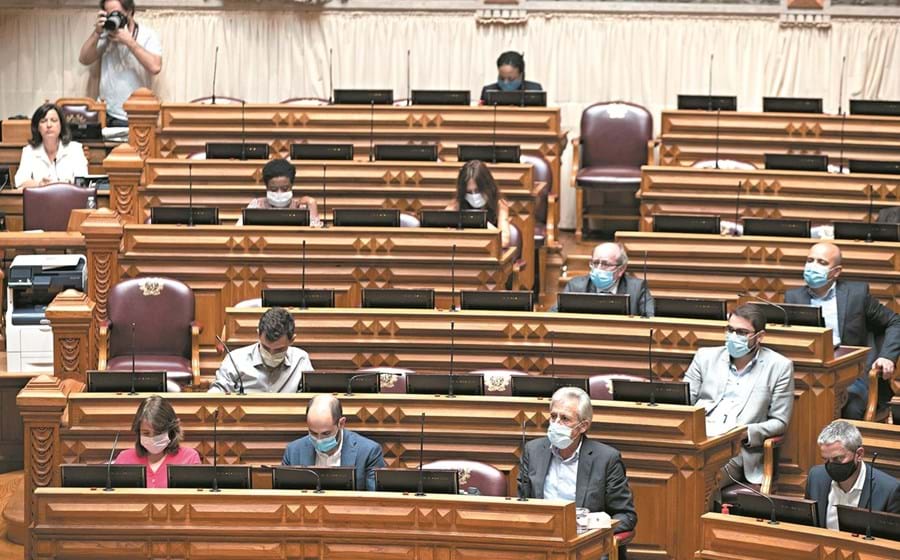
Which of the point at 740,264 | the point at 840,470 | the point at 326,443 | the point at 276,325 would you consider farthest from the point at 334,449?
the point at 740,264

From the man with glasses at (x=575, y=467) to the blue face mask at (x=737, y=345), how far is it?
2.41 ft

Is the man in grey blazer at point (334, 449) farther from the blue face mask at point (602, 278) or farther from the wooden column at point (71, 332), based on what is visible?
the blue face mask at point (602, 278)

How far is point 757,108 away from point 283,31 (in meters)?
2.57

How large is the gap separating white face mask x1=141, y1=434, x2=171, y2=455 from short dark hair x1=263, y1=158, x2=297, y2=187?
2.04 m

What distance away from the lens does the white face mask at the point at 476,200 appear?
676 centimetres

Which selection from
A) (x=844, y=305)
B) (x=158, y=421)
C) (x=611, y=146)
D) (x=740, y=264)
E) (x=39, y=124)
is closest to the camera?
(x=158, y=421)

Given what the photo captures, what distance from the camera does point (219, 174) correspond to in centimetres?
725

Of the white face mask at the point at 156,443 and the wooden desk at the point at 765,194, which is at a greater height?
the wooden desk at the point at 765,194

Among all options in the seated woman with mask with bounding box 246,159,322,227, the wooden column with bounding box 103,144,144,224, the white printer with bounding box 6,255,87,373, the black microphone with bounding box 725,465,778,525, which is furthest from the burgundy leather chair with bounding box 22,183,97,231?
the black microphone with bounding box 725,465,778,525

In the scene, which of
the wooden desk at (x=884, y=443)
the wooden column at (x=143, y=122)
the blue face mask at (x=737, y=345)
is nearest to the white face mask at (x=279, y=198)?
the wooden column at (x=143, y=122)

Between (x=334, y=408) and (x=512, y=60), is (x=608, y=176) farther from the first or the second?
(x=334, y=408)

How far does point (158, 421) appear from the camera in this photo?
4875mm

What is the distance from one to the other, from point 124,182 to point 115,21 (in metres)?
1.73

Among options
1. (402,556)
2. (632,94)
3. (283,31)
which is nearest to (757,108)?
(632,94)
